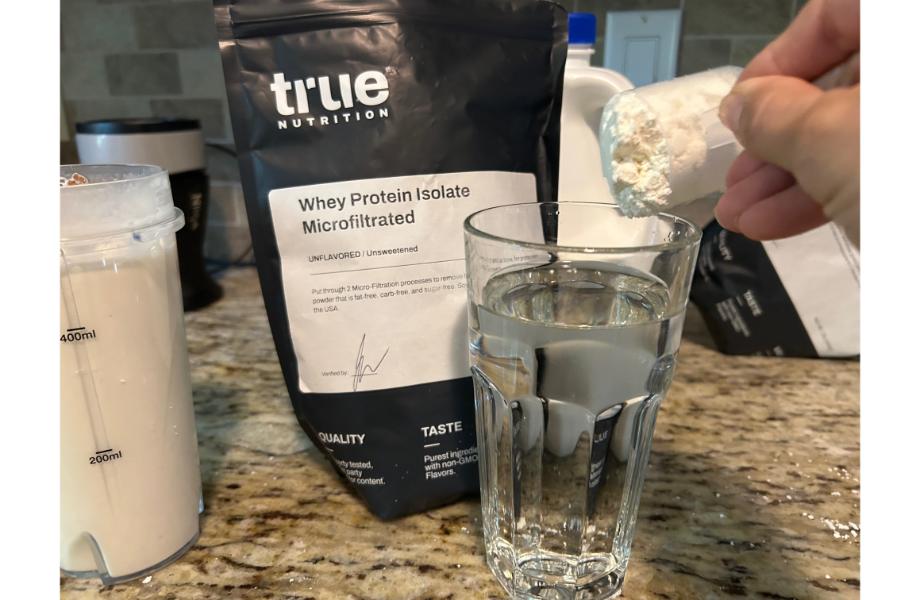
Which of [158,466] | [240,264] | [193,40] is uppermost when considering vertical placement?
[193,40]

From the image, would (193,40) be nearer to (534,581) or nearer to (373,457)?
(373,457)

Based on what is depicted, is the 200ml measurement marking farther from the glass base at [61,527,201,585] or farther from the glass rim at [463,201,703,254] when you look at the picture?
the glass rim at [463,201,703,254]

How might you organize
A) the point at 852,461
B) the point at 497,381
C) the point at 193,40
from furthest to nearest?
the point at 193,40 < the point at 852,461 < the point at 497,381

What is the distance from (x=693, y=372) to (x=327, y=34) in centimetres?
49

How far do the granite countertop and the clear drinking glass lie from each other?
0.03 meters

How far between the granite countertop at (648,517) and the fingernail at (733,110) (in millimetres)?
275

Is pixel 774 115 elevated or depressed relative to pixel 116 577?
elevated

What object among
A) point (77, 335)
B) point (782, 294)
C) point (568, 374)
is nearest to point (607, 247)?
point (568, 374)

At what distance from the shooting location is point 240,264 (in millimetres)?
1060

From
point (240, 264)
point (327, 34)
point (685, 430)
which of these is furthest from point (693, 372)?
point (240, 264)

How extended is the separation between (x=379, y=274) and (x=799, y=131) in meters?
0.26

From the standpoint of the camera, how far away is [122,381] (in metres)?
0.37
